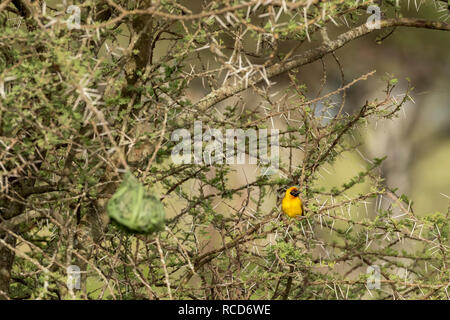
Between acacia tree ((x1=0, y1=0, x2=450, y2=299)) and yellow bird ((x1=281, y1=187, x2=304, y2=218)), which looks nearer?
acacia tree ((x1=0, y1=0, x2=450, y2=299))

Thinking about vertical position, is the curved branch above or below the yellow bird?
above

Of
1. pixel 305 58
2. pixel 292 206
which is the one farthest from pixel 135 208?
pixel 305 58

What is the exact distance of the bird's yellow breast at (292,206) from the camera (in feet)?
14.3

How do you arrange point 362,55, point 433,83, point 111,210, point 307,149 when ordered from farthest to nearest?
1. point 433,83
2. point 362,55
3. point 307,149
4. point 111,210

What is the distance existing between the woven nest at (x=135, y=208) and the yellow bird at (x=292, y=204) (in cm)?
169

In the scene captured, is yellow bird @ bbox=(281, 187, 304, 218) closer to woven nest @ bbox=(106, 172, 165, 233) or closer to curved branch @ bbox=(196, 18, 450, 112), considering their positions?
curved branch @ bbox=(196, 18, 450, 112)

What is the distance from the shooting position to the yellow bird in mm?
4371

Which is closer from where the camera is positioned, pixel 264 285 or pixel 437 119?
pixel 264 285

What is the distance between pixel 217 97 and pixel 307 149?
2.08 feet

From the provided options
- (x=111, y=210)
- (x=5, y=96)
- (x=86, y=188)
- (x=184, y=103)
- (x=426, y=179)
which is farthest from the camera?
(x=426, y=179)

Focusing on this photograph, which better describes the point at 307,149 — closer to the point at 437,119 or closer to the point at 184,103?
the point at 184,103

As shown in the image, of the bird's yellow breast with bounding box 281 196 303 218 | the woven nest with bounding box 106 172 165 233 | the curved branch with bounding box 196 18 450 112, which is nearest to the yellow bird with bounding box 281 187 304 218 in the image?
the bird's yellow breast with bounding box 281 196 303 218

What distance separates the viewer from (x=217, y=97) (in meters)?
4.21

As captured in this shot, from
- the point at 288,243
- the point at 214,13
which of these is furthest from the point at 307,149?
the point at 214,13
